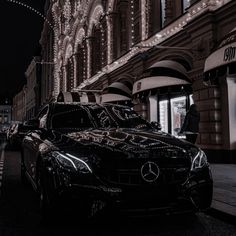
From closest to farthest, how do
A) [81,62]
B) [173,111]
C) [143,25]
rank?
1. [173,111]
2. [143,25]
3. [81,62]

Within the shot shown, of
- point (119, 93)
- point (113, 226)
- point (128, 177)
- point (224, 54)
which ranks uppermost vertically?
point (119, 93)

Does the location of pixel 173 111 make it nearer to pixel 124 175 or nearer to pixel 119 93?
pixel 119 93

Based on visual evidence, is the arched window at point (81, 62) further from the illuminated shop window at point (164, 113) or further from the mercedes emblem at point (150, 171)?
the mercedes emblem at point (150, 171)

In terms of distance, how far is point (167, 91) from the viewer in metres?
15.0

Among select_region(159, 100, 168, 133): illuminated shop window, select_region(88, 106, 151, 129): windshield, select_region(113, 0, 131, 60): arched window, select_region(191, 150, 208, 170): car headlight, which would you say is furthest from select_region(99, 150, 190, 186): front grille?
select_region(113, 0, 131, 60): arched window

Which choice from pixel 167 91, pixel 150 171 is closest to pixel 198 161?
pixel 150 171

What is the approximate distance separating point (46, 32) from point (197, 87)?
184 ft

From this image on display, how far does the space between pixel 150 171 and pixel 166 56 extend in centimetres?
1285

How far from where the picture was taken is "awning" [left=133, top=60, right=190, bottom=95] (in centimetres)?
1456

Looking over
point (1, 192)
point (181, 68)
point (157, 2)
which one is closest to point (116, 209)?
point (1, 192)

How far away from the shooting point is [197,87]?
13781 millimetres

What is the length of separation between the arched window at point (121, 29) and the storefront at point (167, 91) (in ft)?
18.7

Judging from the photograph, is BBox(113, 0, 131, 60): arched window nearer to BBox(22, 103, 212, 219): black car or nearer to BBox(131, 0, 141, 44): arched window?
BBox(131, 0, 141, 44): arched window

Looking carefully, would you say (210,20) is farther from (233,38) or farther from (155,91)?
(155,91)
